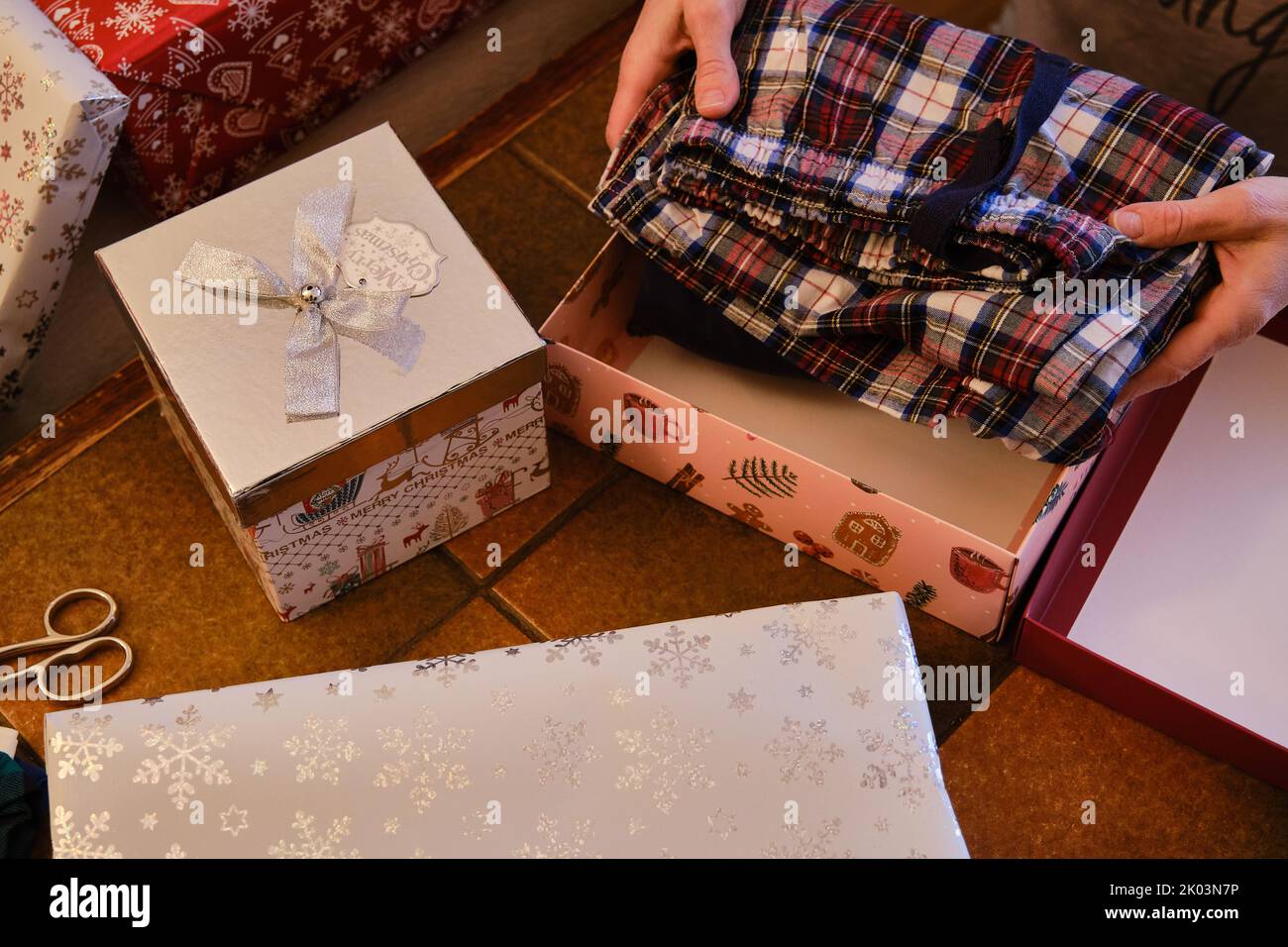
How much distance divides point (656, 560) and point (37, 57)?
57cm

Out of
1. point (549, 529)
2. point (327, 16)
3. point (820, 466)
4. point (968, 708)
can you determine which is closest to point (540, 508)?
point (549, 529)

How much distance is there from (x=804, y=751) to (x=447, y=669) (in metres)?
0.19

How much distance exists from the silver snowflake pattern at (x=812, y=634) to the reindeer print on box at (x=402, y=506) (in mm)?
250

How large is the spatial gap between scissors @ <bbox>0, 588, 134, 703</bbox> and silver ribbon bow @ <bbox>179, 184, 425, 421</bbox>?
24 centimetres

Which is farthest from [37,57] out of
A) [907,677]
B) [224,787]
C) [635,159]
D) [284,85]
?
[907,677]

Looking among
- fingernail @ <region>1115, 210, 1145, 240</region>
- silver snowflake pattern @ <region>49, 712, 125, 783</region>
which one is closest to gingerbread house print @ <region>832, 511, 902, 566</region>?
fingernail @ <region>1115, 210, 1145, 240</region>

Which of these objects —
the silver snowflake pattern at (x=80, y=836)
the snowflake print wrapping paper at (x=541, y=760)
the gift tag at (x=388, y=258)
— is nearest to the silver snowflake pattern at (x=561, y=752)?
the snowflake print wrapping paper at (x=541, y=760)

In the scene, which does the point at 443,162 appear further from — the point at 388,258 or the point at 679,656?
the point at 679,656

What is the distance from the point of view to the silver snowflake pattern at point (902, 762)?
24.9 inches

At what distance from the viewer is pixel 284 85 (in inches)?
40.5

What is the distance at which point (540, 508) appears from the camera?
0.94 metres

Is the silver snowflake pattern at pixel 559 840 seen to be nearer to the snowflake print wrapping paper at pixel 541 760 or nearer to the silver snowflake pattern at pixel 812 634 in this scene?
the snowflake print wrapping paper at pixel 541 760
